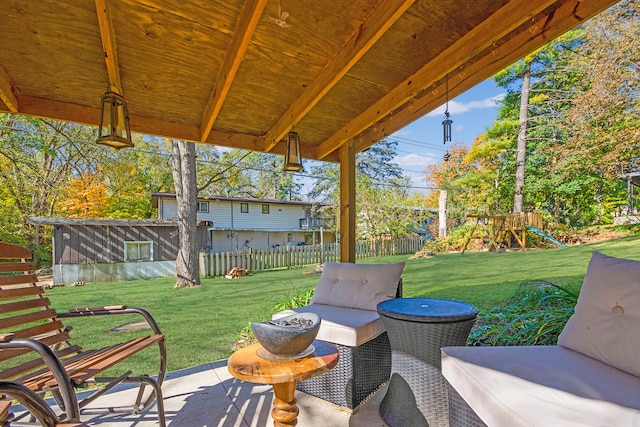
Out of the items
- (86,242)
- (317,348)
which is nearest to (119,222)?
(86,242)

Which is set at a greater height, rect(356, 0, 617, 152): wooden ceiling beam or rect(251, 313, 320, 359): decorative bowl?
rect(356, 0, 617, 152): wooden ceiling beam

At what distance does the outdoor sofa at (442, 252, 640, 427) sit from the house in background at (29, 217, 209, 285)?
982 cm

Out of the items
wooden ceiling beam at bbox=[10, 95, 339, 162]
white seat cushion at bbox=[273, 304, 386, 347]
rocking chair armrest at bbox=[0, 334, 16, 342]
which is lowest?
white seat cushion at bbox=[273, 304, 386, 347]

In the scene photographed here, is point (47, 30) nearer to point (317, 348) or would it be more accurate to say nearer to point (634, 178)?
point (317, 348)

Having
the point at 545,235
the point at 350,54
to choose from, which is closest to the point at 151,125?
the point at 350,54

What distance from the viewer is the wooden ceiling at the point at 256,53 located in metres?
1.66

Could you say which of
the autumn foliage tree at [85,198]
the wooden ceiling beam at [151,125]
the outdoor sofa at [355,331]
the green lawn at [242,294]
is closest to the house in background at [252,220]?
the autumn foliage tree at [85,198]

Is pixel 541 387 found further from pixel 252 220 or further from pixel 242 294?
pixel 252 220

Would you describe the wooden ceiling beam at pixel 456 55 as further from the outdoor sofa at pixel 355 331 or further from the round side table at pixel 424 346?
the round side table at pixel 424 346

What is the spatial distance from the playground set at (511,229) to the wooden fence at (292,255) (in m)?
3.68

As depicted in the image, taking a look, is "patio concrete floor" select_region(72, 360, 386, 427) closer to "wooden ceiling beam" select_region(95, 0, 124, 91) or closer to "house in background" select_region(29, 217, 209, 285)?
"wooden ceiling beam" select_region(95, 0, 124, 91)

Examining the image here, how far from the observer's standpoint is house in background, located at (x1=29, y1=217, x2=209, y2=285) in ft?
27.9

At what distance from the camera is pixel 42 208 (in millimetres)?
10172

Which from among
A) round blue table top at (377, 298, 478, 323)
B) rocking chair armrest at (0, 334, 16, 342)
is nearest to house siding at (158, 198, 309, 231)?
rocking chair armrest at (0, 334, 16, 342)
